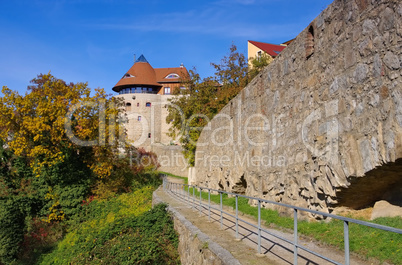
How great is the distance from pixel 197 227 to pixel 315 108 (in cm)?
352

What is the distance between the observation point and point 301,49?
803cm

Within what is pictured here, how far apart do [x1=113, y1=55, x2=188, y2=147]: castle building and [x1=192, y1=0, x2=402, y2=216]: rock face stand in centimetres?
5165

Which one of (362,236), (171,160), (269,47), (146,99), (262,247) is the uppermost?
(269,47)

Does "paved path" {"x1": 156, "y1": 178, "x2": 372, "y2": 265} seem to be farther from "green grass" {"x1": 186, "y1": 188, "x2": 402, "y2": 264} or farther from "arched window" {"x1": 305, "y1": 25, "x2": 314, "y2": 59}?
"arched window" {"x1": 305, "y1": 25, "x2": 314, "y2": 59}

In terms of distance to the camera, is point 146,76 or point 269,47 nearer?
point 269,47

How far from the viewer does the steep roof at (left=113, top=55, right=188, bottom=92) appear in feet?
206

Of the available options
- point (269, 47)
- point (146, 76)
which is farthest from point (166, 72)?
point (269, 47)

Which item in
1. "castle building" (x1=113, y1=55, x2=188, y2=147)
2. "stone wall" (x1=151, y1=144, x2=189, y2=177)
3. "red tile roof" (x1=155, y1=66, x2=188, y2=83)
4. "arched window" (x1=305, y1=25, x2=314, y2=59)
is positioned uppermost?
"red tile roof" (x1=155, y1=66, x2=188, y2=83)

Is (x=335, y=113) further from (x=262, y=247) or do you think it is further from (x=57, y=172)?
(x=57, y=172)

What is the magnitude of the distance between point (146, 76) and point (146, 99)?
14.6 ft

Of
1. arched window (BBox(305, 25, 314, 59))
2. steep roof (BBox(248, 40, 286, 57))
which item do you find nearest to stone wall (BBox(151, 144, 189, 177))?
steep roof (BBox(248, 40, 286, 57))

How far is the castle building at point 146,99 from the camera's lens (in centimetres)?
6159

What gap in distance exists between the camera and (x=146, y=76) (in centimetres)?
6369

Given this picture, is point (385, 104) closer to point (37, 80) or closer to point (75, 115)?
point (75, 115)
